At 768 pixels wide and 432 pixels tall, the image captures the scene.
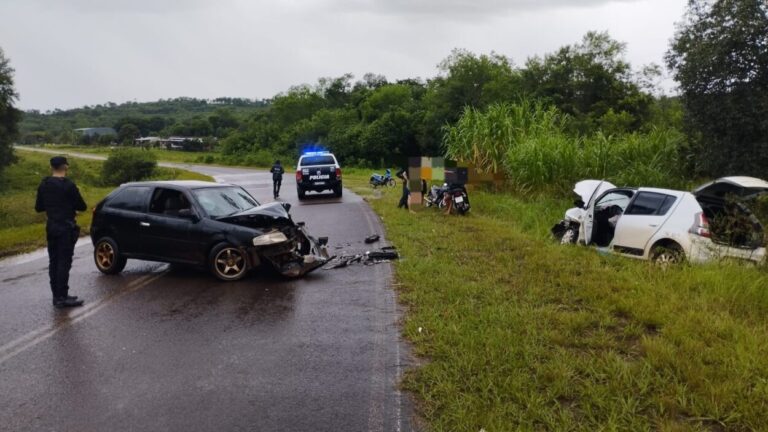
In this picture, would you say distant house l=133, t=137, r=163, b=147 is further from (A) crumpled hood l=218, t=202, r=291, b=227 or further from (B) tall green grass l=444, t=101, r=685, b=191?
(A) crumpled hood l=218, t=202, r=291, b=227

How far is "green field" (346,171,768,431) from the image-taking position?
12.3 feet

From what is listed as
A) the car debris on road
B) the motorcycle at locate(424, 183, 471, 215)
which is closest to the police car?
the motorcycle at locate(424, 183, 471, 215)

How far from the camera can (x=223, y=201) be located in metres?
8.87

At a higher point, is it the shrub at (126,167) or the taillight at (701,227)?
the taillight at (701,227)

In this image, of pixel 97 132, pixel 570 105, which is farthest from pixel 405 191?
pixel 97 132

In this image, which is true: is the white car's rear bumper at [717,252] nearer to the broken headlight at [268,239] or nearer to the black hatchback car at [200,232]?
the black hatchback car at [200,232]

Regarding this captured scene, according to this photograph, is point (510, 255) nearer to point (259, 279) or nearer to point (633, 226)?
point (633, 226)

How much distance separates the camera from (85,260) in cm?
1033

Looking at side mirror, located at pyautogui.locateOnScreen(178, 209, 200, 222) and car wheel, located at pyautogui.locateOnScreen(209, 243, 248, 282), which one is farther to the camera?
side mirror, located at pyautogui.locateOnScreen(178, 209, 200, 222)

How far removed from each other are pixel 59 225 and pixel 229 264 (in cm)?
228

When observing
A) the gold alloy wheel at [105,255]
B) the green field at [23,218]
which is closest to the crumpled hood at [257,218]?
the gold alloy wheel at [105,255]

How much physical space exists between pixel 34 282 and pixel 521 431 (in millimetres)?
8209

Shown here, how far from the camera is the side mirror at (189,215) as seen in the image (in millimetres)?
8266

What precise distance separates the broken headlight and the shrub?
126 ft
